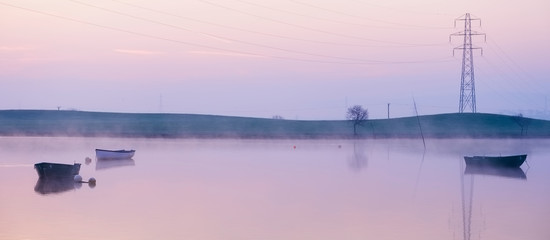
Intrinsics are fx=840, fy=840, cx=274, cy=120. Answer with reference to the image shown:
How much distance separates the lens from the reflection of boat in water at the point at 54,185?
5006cm

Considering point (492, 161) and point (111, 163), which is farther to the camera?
point (111, 163)

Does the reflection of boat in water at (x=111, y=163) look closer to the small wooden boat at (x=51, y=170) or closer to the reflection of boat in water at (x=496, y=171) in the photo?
the small wooden boat at (x=51, y=170)

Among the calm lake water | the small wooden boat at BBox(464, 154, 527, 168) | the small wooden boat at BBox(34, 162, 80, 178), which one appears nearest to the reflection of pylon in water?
the calm lake water

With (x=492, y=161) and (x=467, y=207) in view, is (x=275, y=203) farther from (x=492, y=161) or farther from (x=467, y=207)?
(x=492, y=161)

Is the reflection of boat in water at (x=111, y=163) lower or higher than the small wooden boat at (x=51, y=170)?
lower

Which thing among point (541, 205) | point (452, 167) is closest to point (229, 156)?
point (452, 167)

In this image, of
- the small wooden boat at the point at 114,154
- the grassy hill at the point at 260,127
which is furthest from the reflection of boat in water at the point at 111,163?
the grassy hill at the point at 260,127

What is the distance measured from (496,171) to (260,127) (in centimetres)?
10652

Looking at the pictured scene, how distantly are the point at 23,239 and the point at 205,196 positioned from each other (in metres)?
17.4

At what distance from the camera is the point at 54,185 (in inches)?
2095

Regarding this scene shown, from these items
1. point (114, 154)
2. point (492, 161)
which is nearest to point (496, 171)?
Result: point (492, 161)

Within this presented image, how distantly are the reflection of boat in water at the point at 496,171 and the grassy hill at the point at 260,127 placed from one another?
84740 millimetres

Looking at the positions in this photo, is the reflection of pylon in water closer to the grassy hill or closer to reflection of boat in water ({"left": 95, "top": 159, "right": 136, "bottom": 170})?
reflection of boat in water ({"left": 95, "top": 159, "right": 136, "bottom": 170})

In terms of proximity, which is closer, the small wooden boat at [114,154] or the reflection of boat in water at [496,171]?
the reflection of boat in water at [496,171]
